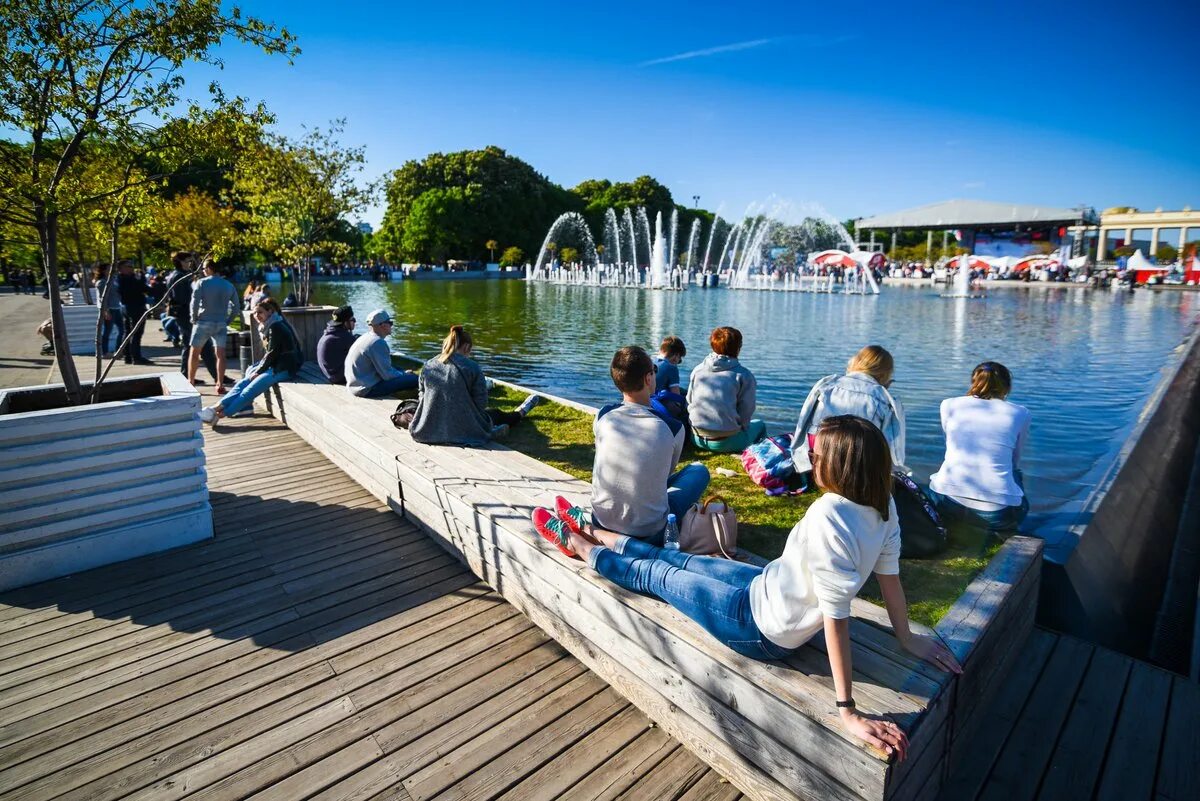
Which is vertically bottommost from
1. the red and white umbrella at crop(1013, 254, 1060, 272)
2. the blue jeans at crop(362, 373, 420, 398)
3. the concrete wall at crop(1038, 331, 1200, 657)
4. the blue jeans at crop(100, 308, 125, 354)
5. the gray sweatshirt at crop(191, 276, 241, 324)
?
the concrete wall at crop(1038, 331, 1200, 657)

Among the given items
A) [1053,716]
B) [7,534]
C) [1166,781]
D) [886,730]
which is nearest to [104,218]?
[7,534]

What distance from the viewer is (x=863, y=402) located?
4898mm

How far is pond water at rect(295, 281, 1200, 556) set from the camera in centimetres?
944

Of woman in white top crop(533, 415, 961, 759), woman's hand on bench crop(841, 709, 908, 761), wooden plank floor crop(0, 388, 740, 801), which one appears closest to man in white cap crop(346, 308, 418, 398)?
wooden plank floor crop(0, 388, 740, 801)

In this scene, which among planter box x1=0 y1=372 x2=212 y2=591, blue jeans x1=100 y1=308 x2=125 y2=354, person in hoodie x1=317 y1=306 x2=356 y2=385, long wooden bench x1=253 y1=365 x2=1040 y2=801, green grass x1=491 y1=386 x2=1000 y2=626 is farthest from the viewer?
blue jeans x1=100 y1=308 x2=125 y2=354

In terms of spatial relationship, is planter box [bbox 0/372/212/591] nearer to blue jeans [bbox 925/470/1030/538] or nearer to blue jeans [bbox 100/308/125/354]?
blue jeans [bbox 925/470/1030/538]

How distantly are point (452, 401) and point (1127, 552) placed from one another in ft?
21.4

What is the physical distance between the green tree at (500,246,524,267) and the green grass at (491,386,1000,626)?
6305 centimetres

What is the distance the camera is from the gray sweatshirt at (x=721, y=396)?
21.8 ft

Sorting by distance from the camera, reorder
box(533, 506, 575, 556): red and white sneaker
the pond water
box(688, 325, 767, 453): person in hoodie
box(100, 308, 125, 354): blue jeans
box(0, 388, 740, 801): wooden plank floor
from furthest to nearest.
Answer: box(100, 308, 125, 354): blue jeans → the pond water → box(688, 325, 767, 453): person in hoodie → box(533, 506, 575, 556): red and white sneaker → box(0, 388, 740, 801): wooden plank floor

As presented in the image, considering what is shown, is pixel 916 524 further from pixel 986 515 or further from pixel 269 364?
pixel 269 364

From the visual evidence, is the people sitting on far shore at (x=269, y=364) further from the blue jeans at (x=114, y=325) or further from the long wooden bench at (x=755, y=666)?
the blue jeans at (x=114, y=325)

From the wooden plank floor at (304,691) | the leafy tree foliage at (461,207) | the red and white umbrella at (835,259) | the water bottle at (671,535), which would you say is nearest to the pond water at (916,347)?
the water bottle at (671,535)

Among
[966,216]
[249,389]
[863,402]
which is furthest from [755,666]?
[966,216]
